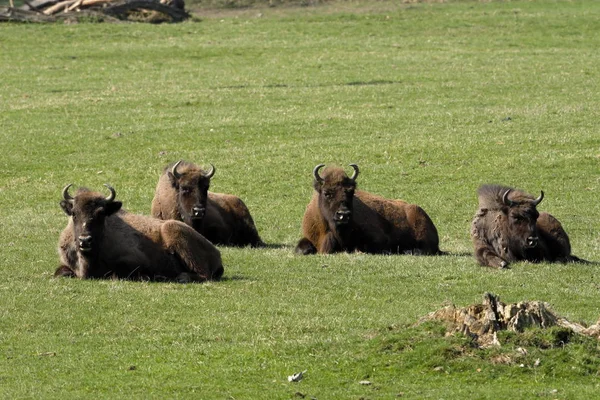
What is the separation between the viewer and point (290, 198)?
31.3m

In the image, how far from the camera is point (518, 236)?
73.2 feet

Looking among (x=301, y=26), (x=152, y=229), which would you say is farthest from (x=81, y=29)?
Answer: (x=152, y=229)

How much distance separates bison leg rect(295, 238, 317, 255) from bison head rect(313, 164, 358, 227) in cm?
61

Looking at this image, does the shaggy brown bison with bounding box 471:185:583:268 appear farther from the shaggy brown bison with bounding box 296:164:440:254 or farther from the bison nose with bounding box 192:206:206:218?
the bison nose with bounding box 192:206:206:218

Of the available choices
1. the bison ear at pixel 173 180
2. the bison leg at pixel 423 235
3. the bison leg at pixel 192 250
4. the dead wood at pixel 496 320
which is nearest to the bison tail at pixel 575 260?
the bison leg at pixel 423 235

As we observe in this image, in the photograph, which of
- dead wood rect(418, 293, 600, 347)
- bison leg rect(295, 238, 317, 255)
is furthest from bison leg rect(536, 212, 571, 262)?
dead wood rect(418, 293, 600, 347)

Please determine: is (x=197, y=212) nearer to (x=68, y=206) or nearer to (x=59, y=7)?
(x=68, y=206)

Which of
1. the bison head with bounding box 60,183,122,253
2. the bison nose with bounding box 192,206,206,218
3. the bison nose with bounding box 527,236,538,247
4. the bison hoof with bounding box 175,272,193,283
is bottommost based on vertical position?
the bison nose with bounding box 192,206,206,218

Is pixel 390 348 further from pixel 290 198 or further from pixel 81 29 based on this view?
pixel 81 29

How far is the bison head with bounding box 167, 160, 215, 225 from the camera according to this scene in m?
24.8

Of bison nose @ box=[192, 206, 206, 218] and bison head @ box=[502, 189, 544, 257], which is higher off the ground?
bison head @ box=[502, 189, 544, 257]

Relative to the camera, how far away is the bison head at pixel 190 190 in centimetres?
2481

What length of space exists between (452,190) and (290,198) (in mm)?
4149

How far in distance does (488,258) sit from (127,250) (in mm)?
6518
